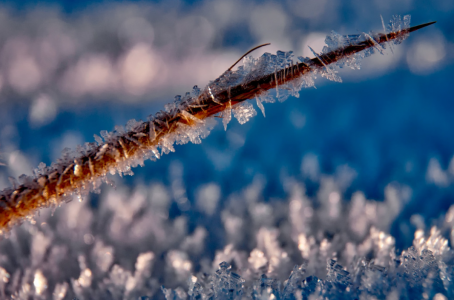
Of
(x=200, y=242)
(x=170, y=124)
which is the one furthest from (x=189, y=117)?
(x=200, y=242)

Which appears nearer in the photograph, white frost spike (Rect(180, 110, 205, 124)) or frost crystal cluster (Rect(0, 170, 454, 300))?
white frost spike (Rect(180, 110, 205, 124))

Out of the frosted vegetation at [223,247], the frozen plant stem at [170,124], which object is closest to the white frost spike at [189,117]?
the frozen plant stem at [170,124]

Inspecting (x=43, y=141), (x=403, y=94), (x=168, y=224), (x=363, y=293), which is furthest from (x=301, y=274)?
(x=43, y=141)

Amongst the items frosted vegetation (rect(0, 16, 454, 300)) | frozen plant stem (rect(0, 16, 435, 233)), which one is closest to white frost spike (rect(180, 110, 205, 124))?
frozen plant stem (rect(0, 16, 435, 233))

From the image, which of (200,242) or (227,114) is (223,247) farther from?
(227,114)

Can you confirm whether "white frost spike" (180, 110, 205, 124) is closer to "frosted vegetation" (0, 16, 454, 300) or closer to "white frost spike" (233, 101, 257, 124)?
"white frost spike" (233, 101, 257, 124)
